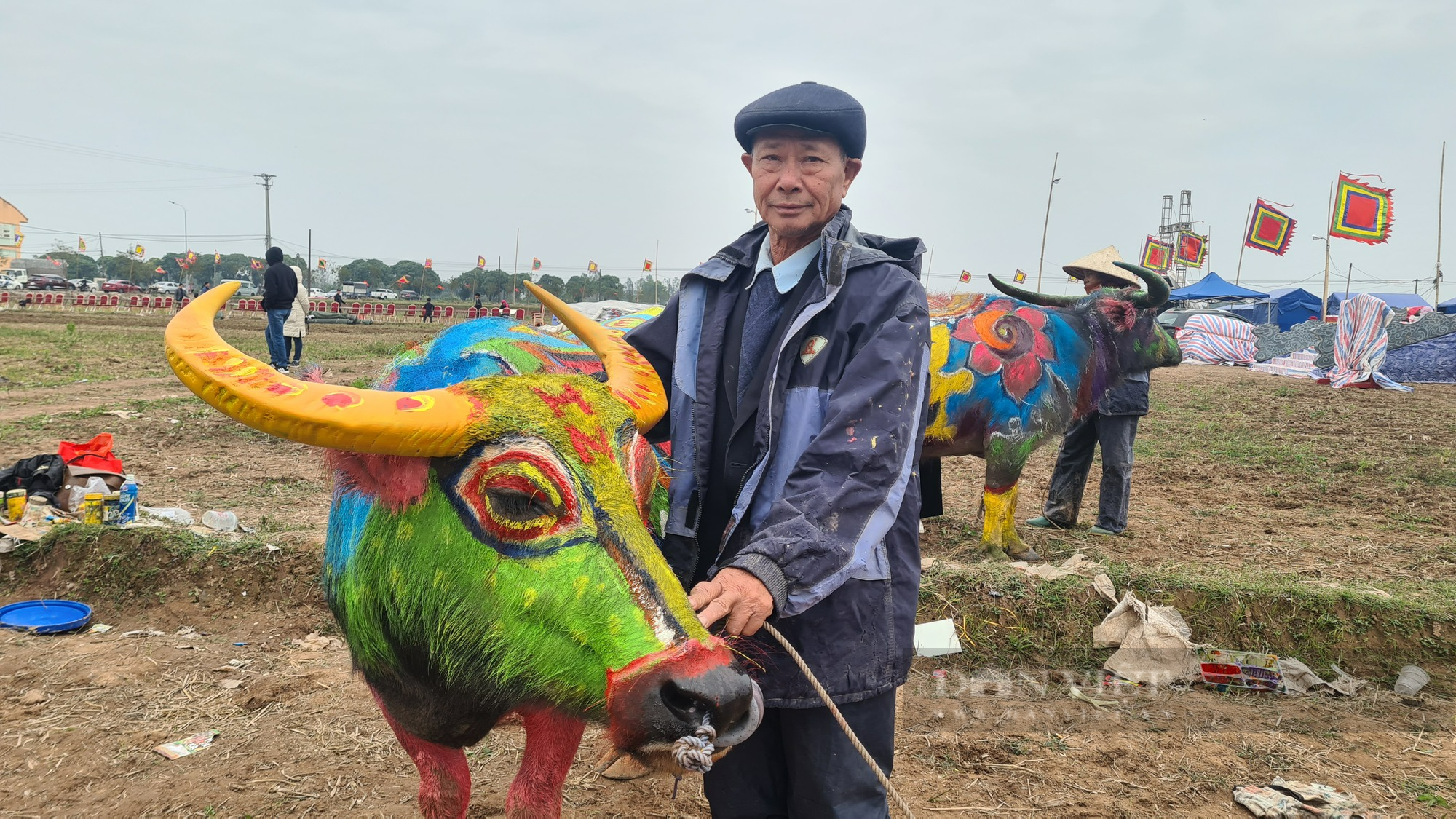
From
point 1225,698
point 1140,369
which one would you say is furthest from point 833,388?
point 1140,369

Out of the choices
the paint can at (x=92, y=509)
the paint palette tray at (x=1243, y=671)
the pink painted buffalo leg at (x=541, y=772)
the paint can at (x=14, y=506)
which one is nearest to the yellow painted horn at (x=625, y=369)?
the pink painted buffalo leg at (x=541, y=772)

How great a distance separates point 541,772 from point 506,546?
1.08m

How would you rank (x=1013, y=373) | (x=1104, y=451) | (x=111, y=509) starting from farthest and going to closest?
1. (x=1104, y=451)
2. (x=1013, y=373)
3. (x=111, y=509)

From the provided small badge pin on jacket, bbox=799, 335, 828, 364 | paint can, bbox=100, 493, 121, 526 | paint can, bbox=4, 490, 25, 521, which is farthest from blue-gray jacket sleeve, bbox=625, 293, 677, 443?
paint can, bbox=4, 490, 25, 521

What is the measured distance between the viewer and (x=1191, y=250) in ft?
122

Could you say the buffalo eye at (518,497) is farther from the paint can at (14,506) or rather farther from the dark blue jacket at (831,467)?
the paint can at (14,506)

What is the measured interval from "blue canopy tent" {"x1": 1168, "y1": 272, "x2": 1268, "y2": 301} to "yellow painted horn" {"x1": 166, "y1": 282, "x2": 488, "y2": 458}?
115 ft

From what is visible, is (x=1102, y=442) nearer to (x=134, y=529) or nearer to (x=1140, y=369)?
(x=1140, y=369)

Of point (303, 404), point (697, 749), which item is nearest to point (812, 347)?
point (697, 749)

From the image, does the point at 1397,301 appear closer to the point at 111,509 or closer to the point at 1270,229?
the point at 1270,229

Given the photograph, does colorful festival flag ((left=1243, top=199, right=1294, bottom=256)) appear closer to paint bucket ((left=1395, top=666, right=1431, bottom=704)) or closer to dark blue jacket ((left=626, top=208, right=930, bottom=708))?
paint bucket ((left=1395, top=666, right=1431, bottom=704))

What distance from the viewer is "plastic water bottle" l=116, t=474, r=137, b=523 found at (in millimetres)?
5434

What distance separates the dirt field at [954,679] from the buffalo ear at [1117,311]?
1.70 meters

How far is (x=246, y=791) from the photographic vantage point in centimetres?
321
